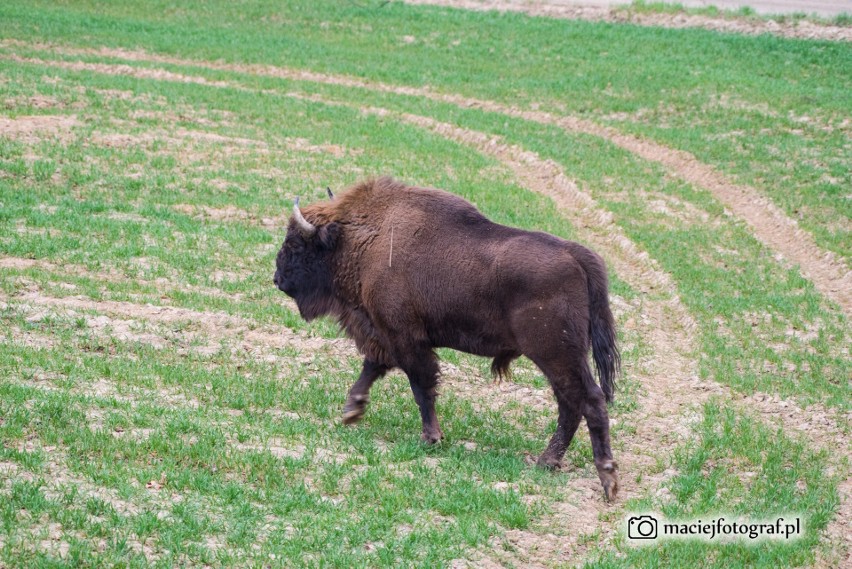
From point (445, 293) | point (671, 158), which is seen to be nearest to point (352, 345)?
point (445, 293)

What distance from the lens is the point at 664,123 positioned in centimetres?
2455

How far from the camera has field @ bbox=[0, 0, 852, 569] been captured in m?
7.34

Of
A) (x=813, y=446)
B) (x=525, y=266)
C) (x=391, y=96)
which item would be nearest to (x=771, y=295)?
(x=813, y=446)

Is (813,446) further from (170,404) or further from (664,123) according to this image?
(664,123)

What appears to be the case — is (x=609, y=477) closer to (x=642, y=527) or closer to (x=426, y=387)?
(x=642, y=527)

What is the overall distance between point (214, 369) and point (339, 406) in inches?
58.4

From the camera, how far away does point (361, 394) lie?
9688mm

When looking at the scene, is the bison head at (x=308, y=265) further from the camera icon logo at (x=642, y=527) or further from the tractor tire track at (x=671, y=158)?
the tractor tire track at (x=671, y=158)

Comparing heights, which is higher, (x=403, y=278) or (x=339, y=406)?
(x=403, y=278)

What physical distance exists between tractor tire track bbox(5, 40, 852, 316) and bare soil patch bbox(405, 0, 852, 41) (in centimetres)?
1122

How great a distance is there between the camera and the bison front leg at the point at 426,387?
9.37 metres

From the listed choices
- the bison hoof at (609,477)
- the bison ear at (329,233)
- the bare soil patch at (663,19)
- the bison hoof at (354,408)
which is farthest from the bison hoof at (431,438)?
the bare soil patch at (663,19)

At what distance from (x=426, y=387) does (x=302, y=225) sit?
2.06m

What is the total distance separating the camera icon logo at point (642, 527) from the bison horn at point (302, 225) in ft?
13.8
